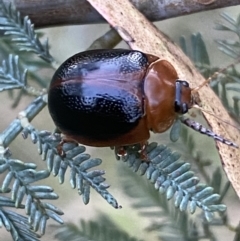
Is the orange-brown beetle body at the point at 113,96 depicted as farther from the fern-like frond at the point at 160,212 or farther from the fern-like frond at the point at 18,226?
the fern-like frond at the point at 160,212

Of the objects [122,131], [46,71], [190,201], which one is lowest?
[190,201]

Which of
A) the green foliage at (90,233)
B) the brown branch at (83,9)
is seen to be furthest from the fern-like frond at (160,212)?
the brown branch at (83,9)

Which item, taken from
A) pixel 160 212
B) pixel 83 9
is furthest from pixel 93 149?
pixel 83 9

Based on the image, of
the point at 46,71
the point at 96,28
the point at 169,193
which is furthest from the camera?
the point at 96,28

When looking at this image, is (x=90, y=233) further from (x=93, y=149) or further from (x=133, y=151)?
(x=93, y=149)

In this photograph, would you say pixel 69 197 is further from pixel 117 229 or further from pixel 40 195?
pixel 40 195

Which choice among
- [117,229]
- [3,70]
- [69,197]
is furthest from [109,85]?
[69,197]
